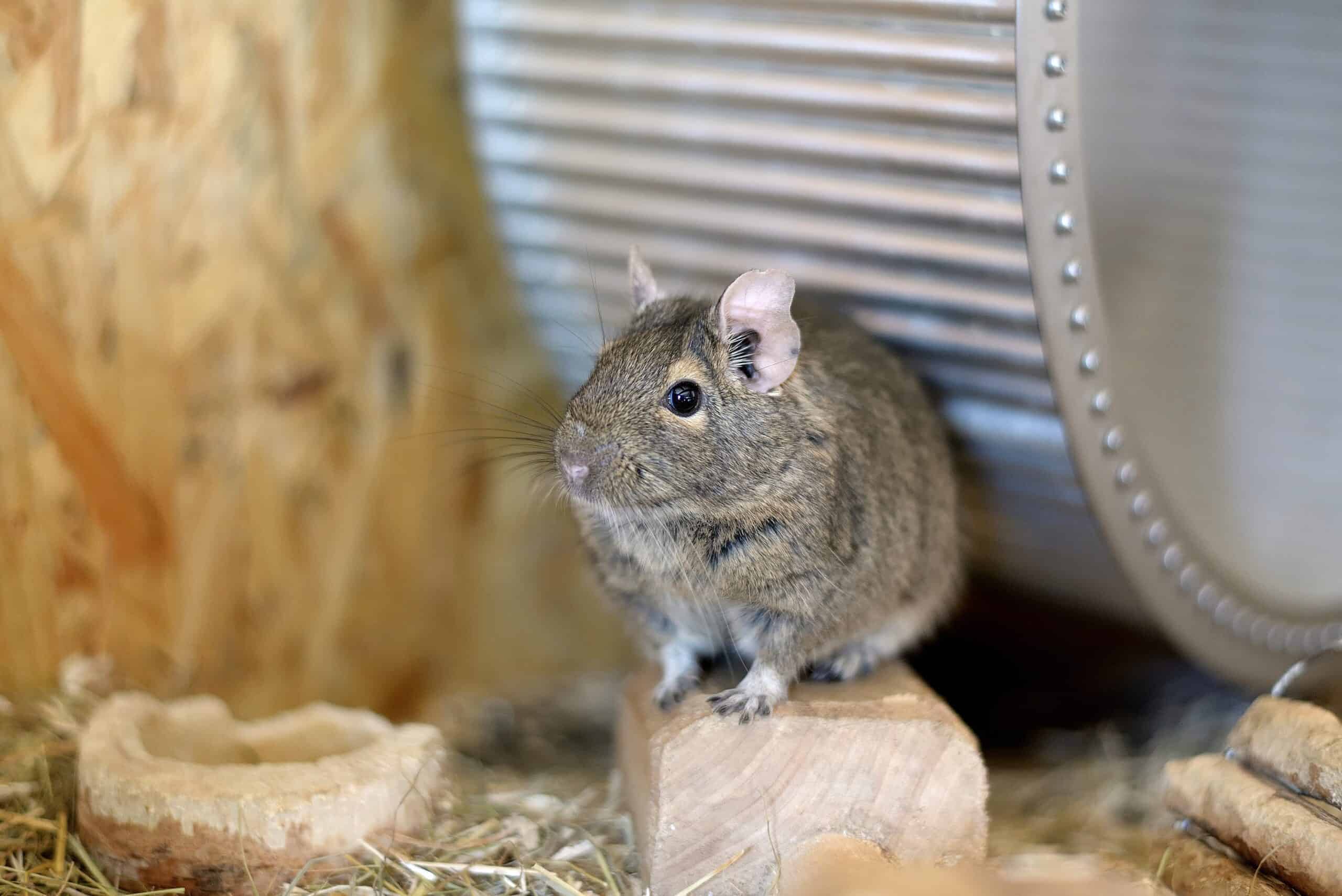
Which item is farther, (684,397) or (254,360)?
(254,360)

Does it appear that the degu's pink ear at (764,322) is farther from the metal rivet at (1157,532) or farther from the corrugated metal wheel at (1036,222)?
the metal rivet at (1157,532)

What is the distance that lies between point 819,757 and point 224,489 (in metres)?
2.21

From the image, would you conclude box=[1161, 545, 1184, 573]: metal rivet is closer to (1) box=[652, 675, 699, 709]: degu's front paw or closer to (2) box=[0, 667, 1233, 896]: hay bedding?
(2) box=[0, 667, 1233, 896]: hay bedding

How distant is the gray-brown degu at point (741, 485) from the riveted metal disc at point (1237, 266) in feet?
4.46

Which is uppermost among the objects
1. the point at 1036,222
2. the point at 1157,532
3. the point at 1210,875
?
the point at 1036,222

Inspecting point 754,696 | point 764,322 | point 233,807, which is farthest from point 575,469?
point 233,807

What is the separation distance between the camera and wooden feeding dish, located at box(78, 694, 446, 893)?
2680mm

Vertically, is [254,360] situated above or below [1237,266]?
below

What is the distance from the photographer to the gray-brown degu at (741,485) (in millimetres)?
2865

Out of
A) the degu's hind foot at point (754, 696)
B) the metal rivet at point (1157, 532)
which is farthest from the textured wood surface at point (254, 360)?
the metal rivet at point (1157, 532)

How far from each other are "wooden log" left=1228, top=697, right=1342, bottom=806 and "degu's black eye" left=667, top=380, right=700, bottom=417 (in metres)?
1.60

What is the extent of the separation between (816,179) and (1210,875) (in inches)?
83.5

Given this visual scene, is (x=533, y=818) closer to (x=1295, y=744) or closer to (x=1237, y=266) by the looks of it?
(x=1295, y=744)

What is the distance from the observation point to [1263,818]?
9.06ft
